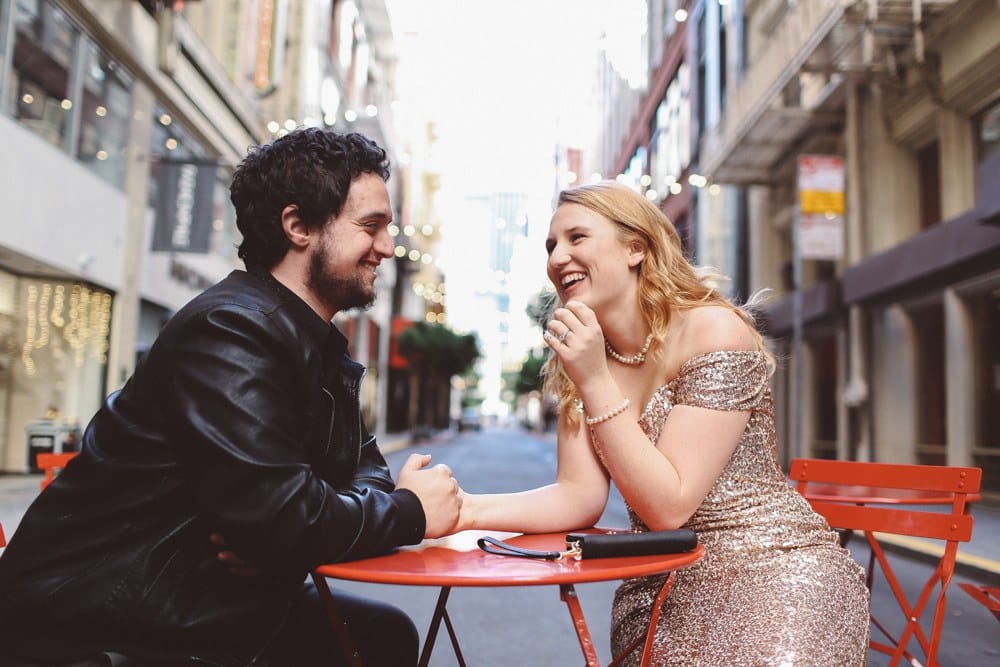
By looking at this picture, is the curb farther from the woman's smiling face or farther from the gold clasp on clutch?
the gold clasp on clutch

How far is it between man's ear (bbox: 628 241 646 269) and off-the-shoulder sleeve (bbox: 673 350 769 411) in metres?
0.34

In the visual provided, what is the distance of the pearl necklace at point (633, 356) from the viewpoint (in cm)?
226

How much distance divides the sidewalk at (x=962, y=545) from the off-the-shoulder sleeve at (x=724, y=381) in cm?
508

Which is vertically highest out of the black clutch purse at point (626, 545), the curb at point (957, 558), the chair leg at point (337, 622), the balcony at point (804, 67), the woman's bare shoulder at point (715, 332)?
the balcony at point (804, 67)

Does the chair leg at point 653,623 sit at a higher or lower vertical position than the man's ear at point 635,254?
lower

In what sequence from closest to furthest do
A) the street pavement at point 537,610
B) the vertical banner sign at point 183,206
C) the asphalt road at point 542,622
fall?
the asphalt road at point 542,622
the street pavement at point 537,610
the vertical banner sign at point 183,206

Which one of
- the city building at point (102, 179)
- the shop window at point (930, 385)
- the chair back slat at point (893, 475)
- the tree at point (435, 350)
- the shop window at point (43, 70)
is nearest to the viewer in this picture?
the chair back slat at point (893, 475)

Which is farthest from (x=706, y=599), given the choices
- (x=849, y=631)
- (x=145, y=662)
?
(x=145, y=662)

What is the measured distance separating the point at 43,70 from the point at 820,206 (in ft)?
41.5

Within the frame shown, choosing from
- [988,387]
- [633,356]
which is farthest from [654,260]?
[988,387]

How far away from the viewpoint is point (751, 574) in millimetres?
1894

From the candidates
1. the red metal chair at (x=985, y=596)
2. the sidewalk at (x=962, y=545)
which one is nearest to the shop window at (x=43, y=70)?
the sidewalk at (x=962, y=545)

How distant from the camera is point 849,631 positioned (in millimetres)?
1847

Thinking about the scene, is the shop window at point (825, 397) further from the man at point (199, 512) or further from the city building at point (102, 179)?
the man at point (199, 512)
